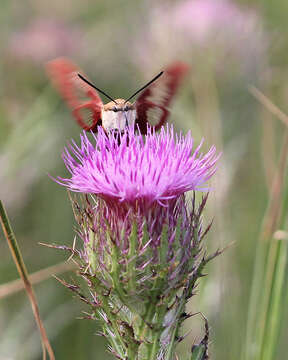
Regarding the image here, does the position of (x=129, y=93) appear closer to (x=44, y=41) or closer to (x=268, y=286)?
(x=44, y=41)

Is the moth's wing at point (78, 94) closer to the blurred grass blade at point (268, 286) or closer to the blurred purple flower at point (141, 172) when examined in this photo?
the blurred purple flower at point (141, 172)

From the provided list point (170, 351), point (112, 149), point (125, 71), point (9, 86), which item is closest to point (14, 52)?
point (9, 86)

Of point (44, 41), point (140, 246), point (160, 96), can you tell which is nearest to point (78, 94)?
point (160, 96)

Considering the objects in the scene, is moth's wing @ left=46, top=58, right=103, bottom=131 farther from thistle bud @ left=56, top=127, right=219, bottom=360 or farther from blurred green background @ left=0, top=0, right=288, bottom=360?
blurred green background @ left=0, top=0, right=288, bottom=360

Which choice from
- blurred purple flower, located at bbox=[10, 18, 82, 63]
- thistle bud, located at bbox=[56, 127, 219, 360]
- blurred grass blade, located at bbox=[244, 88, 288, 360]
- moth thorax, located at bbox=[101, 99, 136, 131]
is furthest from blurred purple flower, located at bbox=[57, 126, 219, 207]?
blurred purple flower, located at bbox=[10, 18, 82, 63]

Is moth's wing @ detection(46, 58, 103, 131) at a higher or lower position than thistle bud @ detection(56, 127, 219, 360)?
higher

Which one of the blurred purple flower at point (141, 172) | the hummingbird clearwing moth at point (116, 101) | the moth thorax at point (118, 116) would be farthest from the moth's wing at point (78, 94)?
the blurred purple flower at point (141, 172)
